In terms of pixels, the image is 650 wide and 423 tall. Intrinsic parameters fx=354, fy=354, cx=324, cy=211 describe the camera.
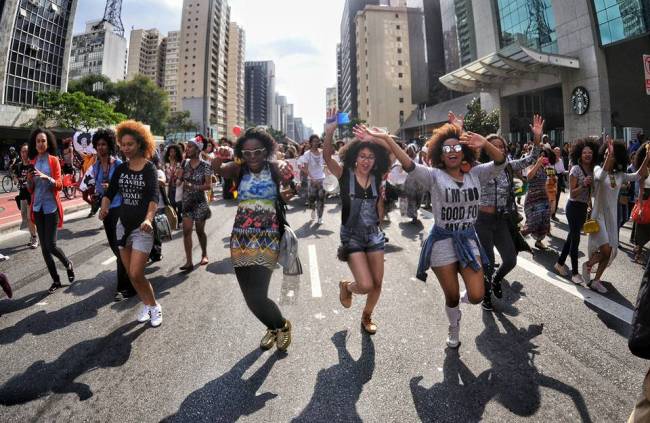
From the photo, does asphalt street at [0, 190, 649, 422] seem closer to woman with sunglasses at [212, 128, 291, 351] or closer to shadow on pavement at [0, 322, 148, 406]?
shadow on pavement at [0, 322, 148, 406]

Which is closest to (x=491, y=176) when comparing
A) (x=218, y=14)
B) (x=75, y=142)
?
(x=75, y=142)

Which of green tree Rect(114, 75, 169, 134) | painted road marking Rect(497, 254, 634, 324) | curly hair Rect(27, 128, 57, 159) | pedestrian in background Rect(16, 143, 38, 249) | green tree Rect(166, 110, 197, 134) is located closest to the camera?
painted road marking Rect(497, 254, 634, 324)

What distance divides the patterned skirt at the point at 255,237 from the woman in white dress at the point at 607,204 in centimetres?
450

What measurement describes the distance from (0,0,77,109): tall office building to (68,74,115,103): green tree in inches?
106

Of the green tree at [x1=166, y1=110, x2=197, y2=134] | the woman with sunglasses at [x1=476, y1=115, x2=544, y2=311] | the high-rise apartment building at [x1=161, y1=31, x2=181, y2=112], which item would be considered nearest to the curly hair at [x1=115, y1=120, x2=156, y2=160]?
the woman with sunglasses at [x1=476, y1=115, x2=544, y2=311]

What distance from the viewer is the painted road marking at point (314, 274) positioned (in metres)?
4.88

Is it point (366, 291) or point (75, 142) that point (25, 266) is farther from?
point (366, 291)

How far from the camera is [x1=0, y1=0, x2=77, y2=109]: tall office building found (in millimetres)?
50203

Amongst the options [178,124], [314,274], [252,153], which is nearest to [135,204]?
[252,153]

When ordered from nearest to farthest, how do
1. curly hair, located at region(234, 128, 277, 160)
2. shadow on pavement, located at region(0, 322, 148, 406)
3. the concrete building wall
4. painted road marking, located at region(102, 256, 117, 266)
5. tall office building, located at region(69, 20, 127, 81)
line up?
shadow on pavement, located at region(0, 322, 148, 406) → curly hair, located at region(234, 128, 277, 160) → painted road marking, located at region(102, 256, 117, 266) → the concrete building wall → tall office building, located at region(69, 20, 127, 81)

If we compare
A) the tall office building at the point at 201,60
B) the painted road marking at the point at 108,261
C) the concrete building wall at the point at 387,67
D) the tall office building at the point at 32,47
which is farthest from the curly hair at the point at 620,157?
the tall office building at the point at 201,60

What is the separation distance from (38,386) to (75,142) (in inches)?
383

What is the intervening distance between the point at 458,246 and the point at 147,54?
553 feet

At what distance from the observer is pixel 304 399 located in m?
2.62
